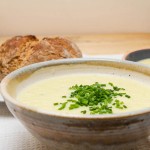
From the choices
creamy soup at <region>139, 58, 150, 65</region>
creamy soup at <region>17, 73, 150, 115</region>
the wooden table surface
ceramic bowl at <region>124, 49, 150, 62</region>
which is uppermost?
creamy soup at <region>17, 73, 150, 115</region>

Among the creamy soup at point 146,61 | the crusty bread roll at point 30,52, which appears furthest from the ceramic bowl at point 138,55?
the crusty bread roll at point 30,52

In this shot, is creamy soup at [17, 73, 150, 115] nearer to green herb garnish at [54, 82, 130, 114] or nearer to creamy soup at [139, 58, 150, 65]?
green herb garnish at [54, 82, 130, 114]

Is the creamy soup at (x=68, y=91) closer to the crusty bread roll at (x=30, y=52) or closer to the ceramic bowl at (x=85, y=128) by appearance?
the ceramic bowl at (x=85, y=128)

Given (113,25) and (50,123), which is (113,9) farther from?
(50,123)

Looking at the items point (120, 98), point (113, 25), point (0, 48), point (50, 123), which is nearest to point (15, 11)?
point (113, 25)

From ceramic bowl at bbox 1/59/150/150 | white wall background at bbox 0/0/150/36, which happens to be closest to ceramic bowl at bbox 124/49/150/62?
ceramic bowl at bbox 1/59/150/150

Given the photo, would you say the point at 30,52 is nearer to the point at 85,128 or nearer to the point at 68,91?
the point at 68,91
